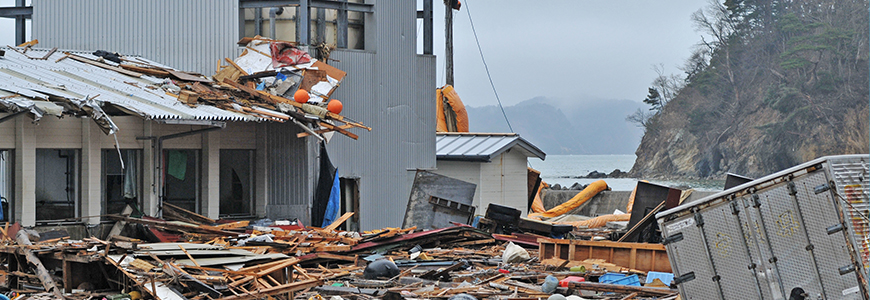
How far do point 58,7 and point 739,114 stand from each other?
7790 centimetres

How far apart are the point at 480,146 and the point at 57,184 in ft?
40.7

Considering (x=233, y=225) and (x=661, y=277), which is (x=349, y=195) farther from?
(x=661, y=277)

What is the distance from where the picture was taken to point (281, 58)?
69.6ft

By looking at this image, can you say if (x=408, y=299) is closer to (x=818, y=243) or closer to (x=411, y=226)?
(x=818, y=243)

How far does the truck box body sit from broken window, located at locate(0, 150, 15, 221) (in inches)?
514

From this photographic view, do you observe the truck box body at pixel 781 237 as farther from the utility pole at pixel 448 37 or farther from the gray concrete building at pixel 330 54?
the utility pole at pixel 448 37

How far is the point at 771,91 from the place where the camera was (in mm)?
80938

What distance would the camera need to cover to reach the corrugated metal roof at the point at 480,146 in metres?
25.4

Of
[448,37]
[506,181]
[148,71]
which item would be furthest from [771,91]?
[148,71]

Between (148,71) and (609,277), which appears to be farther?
(148,71)

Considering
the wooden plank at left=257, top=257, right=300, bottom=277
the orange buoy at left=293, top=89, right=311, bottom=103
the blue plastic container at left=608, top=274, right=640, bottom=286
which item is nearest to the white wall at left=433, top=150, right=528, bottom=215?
the orange buoy at left=293, top=89, right=311, bottom=103

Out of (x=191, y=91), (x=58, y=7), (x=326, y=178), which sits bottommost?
(x=326, y=178)

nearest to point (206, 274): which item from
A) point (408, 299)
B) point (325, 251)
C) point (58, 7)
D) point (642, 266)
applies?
point (408, 299)

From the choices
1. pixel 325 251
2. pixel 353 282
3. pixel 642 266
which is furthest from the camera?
pixel 325 251
